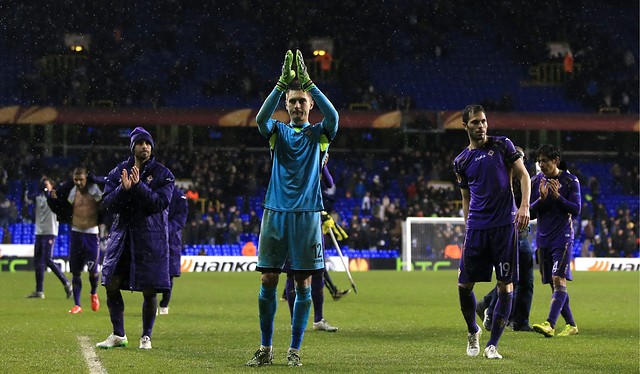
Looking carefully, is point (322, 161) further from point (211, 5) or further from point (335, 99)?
point (211, 5)

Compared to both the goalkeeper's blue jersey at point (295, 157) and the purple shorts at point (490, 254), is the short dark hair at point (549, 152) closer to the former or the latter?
the purple shorts at point (490, 254)

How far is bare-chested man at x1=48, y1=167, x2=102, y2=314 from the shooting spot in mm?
14695

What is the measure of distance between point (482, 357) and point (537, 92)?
40.4 m

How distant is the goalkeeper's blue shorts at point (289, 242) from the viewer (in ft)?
28.1

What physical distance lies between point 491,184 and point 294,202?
6.14ft

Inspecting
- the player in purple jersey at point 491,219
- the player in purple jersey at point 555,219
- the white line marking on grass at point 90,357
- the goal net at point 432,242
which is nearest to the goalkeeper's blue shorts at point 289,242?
the white line marking on grass at point 90,357

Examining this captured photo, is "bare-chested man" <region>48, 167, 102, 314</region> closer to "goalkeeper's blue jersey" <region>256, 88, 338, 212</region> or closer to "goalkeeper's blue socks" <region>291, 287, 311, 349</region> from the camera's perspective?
"goalkeeper's blue jersey" <region>256, 88, 338, 212</region>

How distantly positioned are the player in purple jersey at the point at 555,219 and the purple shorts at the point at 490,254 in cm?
256

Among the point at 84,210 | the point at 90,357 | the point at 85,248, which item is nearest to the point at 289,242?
the point at 90,357

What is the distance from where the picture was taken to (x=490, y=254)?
9375mm

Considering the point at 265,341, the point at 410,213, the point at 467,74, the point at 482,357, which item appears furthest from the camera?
the point at 467,74

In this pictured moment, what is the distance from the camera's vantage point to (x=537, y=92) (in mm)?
48500

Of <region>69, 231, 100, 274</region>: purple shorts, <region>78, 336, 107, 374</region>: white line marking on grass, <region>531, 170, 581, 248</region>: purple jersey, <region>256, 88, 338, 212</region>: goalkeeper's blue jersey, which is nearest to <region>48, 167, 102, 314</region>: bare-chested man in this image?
<region>69, 231, 100, 274</region>: purple shorts

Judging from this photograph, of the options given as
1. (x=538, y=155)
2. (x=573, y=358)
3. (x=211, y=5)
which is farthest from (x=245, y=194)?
(x=573, y=358)
